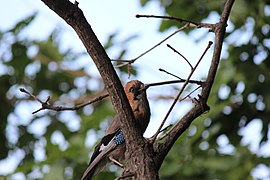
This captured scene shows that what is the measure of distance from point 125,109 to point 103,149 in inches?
37.1

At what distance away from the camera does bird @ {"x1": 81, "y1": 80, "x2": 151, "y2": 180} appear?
3052mm

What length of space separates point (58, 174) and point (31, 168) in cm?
27

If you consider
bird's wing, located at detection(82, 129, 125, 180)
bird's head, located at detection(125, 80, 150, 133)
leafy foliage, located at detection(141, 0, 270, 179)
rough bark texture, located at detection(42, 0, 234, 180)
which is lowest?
rough bark texture, located at detection(42, 0, 234, 180)

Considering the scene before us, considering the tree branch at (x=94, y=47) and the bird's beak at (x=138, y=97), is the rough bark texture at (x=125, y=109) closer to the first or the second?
the tree branch at (x=94, y=47)

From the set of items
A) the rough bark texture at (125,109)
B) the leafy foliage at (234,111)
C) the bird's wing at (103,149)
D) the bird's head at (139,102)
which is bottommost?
the rough bark texture at (125,109)

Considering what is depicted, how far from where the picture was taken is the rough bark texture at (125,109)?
2.29 metres

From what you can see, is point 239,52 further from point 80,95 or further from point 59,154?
point 80,95

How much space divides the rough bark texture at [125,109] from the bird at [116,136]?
1.84ft

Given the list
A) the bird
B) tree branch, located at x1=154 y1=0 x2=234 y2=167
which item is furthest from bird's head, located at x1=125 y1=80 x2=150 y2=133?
tree branch, located at x1=154 y1=0 x2=234 y2=167

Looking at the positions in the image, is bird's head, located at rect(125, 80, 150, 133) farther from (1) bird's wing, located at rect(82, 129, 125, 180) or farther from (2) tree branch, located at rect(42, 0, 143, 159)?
(2) tree branch, located at rect(42, 0, 143, 159)

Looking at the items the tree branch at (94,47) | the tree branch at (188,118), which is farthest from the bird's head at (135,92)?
the tree branch at (94,47)

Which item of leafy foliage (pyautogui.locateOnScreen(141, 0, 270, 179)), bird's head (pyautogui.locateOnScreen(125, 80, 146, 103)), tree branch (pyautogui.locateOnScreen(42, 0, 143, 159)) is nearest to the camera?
tree branch (pyautogui.locateOnScreen(42, 0, 143, 159))

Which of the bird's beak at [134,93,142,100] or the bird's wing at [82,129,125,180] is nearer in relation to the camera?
the bird's wing at [82,129,125,180]

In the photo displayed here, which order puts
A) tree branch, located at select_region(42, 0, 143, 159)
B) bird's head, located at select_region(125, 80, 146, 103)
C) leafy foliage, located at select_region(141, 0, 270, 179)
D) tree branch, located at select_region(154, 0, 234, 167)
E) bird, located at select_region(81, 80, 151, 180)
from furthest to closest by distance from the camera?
leafy foliage, located at select_region(141, 0, 270, 179), bird's head, located at select_region(125, 80, 146, 103), bird, located at select_region(81, 80, 151, 180), tree branch, located at select_region(154, 0, 234, 167), tree branch, located at select_region(42, 0, 143, 159)
